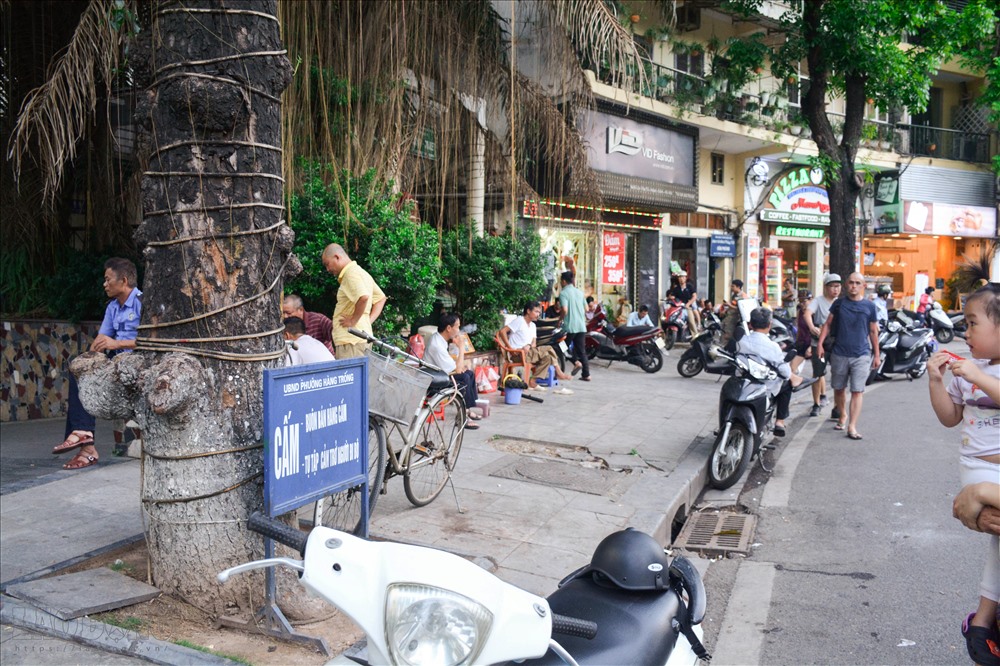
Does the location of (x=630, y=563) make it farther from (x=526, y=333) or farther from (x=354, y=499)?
(x=526, y=333)

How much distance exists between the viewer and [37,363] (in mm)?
8883

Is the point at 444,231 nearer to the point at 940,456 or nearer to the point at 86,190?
the point at 86,190

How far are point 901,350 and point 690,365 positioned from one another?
142 inches

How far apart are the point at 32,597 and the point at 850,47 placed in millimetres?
13983

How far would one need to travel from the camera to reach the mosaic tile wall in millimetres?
8773

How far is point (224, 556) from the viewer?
349 centimetres

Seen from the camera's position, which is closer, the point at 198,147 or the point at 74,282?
the point at 198,147

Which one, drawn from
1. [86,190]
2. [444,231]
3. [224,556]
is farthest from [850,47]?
[224,556]

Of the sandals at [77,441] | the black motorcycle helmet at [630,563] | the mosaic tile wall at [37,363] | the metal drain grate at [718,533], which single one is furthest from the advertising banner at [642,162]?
the black motorcycle helmet at [630,563]

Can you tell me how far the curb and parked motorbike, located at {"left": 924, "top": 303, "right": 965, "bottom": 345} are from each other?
19404 mm

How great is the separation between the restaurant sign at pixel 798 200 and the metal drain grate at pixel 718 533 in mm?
18837

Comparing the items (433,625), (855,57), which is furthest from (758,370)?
(855,57)

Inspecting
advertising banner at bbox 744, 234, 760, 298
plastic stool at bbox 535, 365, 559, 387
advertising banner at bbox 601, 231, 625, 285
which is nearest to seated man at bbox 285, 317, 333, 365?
plastic stool at bbox 535, 365, 559, 387

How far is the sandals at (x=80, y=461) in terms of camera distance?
248 inches
